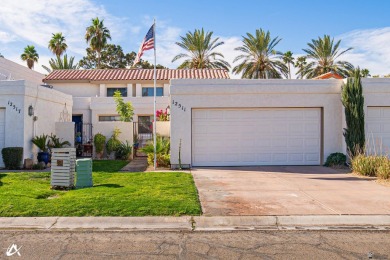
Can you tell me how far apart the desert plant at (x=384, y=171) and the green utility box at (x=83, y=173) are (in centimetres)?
870

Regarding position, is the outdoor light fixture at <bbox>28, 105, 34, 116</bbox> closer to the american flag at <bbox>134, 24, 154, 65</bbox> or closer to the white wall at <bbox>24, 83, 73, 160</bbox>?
the white wall at <bbox>24, 83, 73, 160</bbox>

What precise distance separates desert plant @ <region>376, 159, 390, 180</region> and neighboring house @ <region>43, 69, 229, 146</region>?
14430mm

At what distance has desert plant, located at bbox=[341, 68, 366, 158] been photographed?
522 inches

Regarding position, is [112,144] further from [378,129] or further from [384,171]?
[384,171]

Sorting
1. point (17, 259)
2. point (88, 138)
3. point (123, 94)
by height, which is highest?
point (123, 94)

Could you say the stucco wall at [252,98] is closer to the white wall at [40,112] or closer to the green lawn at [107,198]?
the green lawn at [107,198]

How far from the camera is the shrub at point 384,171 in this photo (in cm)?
1065

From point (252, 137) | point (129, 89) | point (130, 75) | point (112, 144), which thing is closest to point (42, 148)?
point (112, 144)

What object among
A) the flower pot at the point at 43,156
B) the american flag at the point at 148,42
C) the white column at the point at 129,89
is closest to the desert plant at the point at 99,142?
the flower pot at the point at 43,156

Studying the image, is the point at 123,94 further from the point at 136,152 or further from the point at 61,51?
the point at 61,51

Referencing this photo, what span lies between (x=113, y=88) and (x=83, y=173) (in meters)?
21.0

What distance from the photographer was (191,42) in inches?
1387

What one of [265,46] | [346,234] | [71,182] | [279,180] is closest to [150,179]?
[71,182]

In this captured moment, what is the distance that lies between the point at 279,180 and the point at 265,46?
2447cm
